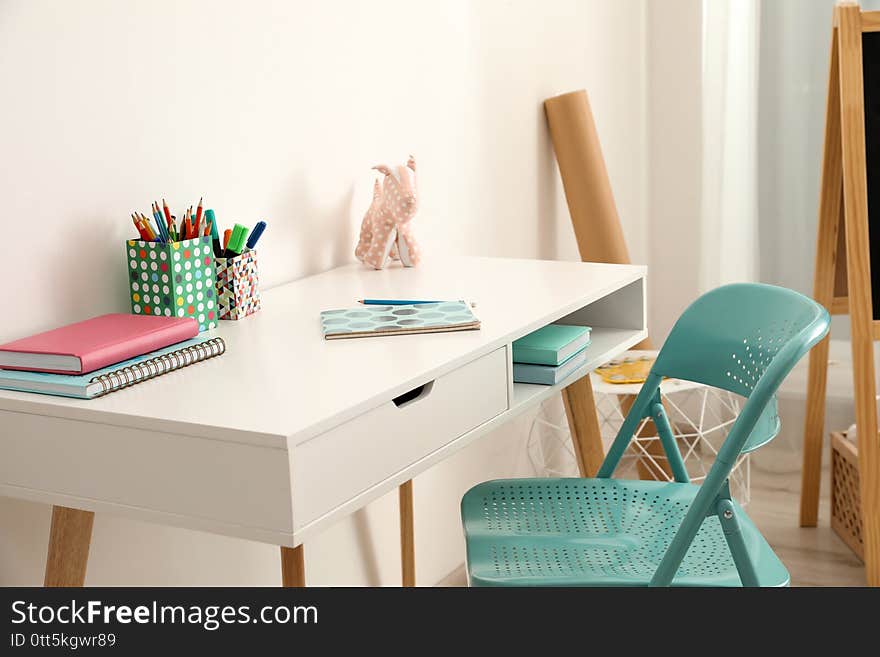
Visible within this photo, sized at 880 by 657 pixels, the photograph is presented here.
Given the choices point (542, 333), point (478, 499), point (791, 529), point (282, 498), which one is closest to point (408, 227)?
point (542, 333)

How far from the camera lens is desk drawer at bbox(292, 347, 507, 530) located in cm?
113

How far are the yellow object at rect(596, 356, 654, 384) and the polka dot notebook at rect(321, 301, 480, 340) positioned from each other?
102 cm

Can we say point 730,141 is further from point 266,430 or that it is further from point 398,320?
point 266,430

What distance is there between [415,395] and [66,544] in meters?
0.49

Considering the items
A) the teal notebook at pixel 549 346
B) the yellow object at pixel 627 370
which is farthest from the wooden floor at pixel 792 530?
the teal notebook at pixel 549 346

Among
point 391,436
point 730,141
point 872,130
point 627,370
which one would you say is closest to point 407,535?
point 627,370

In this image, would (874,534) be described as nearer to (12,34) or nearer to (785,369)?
(785,369)

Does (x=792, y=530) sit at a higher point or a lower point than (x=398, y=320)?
lower

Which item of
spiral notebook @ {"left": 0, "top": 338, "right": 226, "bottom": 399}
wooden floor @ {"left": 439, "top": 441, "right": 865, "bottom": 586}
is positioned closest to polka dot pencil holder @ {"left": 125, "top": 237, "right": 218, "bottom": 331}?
spiral notebook @ {"left": 0, "top": 338, "right": 226, "bottom": 399}

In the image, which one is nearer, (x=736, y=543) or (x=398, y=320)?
(x=736, y=543)

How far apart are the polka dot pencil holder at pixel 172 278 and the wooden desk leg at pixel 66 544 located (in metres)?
0.29

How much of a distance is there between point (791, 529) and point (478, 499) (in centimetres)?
133

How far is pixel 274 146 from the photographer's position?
1.88 metres

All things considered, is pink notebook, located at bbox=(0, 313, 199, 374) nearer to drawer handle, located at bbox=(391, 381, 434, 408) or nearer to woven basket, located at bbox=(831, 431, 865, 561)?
drawer handle, located at bbox=(391, 381, 434, 408)
